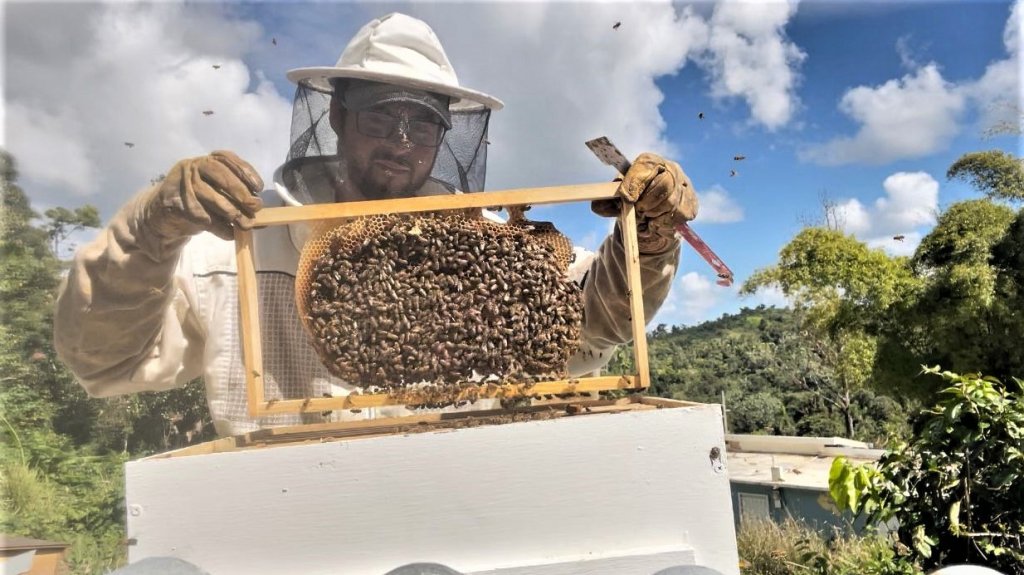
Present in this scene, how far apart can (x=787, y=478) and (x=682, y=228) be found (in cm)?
1464

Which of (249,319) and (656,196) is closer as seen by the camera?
(249,319)

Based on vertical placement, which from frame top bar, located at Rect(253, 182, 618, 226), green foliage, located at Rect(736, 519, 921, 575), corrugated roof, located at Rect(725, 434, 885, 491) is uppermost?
frame top bar, located at Rect(253, 182, 618, 226)

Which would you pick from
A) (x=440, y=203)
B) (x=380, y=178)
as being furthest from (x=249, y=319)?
(x=380, y=178)

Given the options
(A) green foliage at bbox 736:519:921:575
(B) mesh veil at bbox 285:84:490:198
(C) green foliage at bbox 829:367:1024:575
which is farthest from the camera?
(A) green foliage at bbox 736:519:921:575

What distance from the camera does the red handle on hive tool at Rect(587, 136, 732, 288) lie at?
2.47 m

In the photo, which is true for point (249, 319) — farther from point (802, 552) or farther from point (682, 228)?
point (802, 552)

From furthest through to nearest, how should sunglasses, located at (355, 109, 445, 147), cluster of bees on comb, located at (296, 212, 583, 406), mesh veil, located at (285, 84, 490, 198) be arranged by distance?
mesh veil, located at (285, 84, 490, 198), sunglasses, located at (355, 109, 445, 147), cluster of bees on comb, located at (296, 212, 583, 406)

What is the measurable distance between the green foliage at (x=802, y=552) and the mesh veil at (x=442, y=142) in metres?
4.14

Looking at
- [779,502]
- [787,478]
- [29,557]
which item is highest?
[29,557]

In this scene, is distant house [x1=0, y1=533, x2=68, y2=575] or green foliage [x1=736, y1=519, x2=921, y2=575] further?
green foliage [x1=736, y1=519, x2=921, y2=575]

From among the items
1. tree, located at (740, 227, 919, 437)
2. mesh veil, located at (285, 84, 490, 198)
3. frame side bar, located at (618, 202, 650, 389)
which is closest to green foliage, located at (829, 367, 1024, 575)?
frame side bar, located at (618, 202, 650, 389)

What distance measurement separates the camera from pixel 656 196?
248cm

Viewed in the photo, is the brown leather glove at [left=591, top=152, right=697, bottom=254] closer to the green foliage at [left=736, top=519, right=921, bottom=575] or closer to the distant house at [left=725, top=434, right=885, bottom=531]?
the green foliage at [left=736, top=519, right=921, bottom=575]

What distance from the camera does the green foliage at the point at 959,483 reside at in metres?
3.71
